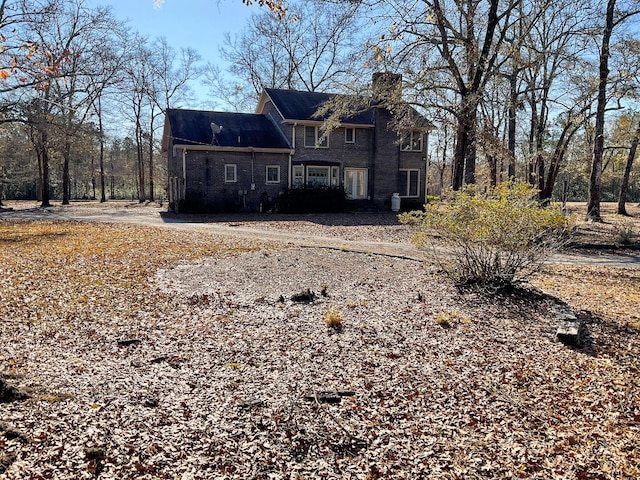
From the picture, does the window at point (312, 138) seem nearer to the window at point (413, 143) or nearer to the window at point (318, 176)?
the window at point (318, 176)

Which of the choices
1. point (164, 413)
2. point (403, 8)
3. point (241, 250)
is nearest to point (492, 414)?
point (164, 413)

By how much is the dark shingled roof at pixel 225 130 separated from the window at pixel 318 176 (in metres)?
1.99

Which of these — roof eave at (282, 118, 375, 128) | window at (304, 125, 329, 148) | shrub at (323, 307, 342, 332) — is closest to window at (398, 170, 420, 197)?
roof eave at (282, 118, 375, 128)

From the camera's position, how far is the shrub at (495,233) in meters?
6.55

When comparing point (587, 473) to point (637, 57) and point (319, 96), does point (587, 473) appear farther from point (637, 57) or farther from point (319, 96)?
point (319, 96)

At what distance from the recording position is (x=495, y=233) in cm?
658

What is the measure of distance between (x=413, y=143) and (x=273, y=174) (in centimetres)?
899

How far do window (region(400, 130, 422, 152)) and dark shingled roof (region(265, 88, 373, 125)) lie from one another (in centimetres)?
254

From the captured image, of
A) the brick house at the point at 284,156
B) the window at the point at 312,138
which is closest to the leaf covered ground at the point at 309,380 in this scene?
the brick house at the point at 284,156

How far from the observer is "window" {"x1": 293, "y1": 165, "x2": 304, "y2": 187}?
82.4ft

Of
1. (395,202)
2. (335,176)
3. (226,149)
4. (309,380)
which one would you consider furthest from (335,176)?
(309,380)

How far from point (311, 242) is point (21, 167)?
36384 mm

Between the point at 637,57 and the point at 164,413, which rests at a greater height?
the point at 637,57

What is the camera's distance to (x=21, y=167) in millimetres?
38281
